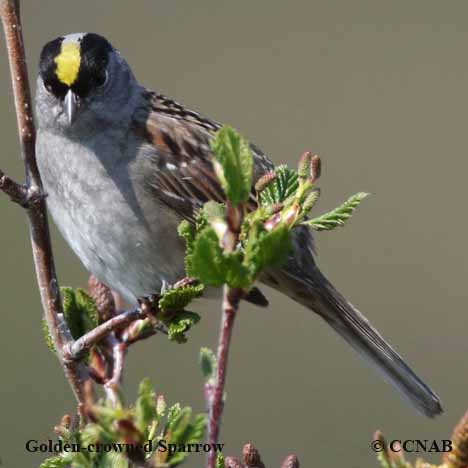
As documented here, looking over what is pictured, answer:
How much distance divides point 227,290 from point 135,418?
200mm

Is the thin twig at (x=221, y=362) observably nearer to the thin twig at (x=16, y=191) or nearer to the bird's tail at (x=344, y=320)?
the thin twig at (x=16, y=191)

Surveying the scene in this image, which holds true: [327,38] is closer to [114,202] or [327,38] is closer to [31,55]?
[31,55]

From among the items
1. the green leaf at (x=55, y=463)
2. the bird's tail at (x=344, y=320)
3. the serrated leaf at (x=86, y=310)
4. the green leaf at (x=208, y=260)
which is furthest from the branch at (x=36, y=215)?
the bird's tail at (x=344, y=320)

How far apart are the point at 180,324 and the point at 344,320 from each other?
143 centimetres

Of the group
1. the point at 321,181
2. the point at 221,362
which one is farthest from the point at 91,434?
the point at 321,181

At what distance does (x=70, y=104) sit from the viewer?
2.95 m

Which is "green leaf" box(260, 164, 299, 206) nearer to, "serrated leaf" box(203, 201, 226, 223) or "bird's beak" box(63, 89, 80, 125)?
"serrated leaf" box(203, 201, 226, 223)

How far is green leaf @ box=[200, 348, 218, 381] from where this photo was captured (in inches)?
53.5

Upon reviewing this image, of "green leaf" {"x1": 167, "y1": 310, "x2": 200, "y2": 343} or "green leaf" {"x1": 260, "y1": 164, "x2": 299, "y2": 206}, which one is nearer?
"green leaf" {"x1": 260, "y1": 164, "x2": 299, "y2": 206}

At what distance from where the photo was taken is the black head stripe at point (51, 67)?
113 inches

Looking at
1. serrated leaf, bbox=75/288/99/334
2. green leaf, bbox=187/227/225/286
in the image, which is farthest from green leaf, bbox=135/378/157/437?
serrated leaf, bbox=75/288/99/334

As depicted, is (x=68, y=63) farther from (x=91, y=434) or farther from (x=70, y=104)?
(x=91, y=434)

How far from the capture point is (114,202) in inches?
119

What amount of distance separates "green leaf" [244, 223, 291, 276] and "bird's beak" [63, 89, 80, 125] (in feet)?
5.89
